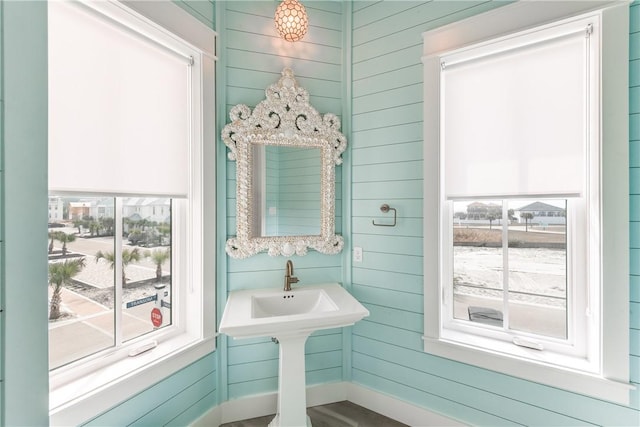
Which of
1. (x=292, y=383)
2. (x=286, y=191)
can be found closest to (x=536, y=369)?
(x=292, y=383)

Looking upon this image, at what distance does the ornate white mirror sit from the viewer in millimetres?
1830

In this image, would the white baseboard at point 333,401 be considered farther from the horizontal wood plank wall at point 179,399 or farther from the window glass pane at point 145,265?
the window glass pane at point 145,265

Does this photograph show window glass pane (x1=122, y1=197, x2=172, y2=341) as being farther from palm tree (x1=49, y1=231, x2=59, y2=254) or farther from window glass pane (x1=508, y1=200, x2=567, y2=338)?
window glass pane (x1=508, y1=200, x2=567, y2=338)

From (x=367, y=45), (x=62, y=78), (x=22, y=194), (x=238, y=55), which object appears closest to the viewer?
(x=22, y=194)

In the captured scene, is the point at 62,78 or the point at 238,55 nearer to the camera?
the point at 62,78

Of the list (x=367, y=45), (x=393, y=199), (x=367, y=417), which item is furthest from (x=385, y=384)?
(x=367, y=45)

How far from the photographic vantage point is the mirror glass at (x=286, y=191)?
6.19 feet

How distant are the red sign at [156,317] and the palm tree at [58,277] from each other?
0.44m

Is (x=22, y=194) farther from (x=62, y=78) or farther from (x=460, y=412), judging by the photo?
(x=460, y=412)

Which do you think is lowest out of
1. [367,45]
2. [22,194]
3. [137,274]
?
[137,274]

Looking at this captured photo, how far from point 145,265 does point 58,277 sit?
1.25 feet

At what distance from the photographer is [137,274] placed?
154 centimetres

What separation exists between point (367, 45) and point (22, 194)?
2.01m

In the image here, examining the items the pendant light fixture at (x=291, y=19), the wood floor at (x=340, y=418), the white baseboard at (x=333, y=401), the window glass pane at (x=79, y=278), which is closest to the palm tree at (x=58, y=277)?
the window glass pane at (x=79, y=278)
